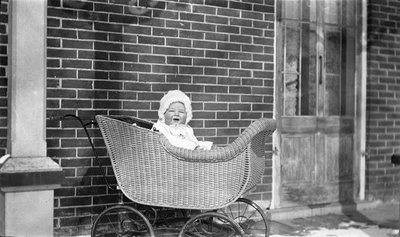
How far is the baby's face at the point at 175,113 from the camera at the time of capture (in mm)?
4840

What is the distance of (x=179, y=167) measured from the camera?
421cm

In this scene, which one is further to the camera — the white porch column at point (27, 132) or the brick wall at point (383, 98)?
the brick wall at point (383, 98)

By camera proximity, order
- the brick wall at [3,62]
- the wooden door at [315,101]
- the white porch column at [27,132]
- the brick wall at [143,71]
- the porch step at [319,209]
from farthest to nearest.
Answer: the wooden door at [315,101] → the porch step at [319,209] → the brick wall at [143,71] → the brick wall at [3,62] → the white porch column at [27,132]

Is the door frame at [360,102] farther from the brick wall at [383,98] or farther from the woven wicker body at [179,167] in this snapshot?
the woven wicker body at [179,167]

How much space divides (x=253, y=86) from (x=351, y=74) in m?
1.62

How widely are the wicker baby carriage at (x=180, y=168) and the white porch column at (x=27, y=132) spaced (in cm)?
56

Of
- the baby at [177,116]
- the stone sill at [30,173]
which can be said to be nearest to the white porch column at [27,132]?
the stone sill at [30,173]

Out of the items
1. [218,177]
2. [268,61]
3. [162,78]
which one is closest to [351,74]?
[268,61]

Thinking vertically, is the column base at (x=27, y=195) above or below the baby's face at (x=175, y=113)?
below

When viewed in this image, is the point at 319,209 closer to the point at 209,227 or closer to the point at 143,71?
the point at 209,227

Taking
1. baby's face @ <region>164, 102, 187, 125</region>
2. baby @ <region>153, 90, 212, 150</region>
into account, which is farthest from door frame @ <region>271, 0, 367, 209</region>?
baby's face @ <region>164, 102, 187, 125</region>

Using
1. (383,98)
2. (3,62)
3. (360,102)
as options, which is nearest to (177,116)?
(3,62)

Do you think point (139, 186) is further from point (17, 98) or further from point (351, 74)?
point (351, 74)

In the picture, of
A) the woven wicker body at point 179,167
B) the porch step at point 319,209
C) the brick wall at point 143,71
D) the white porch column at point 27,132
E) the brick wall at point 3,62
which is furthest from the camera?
the porch step at point 319,209
